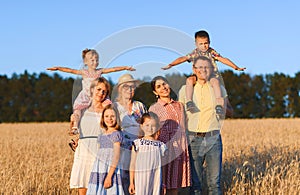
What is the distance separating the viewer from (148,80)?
19.1 feet

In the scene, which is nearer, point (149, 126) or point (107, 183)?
point (107, 183)

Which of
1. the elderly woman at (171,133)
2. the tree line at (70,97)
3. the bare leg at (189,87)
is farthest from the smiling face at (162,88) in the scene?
the tree line at (70,97)

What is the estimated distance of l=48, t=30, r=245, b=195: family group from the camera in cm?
535

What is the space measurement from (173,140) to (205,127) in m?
0.45

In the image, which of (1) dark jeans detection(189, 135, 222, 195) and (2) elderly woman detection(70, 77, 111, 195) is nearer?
(2) elderly woman detection(70, 77, 111, 195)

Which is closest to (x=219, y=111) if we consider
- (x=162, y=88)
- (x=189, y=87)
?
(x=189, y=87)

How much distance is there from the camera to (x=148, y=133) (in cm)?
543

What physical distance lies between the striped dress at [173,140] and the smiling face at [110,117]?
0.56m

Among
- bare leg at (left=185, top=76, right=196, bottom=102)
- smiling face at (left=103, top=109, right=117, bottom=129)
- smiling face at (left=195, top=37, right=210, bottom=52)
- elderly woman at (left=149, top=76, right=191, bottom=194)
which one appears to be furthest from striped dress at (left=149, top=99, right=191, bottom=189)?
smiling face at (left=195, top=37, right=210, bottom=52)

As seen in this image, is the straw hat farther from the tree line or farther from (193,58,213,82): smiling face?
the tree line

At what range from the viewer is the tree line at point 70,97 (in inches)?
1727

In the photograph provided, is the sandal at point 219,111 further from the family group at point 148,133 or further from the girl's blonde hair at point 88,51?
the girl's blonde hair at point 88,51

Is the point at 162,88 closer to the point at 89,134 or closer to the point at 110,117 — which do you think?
the point at 110,117

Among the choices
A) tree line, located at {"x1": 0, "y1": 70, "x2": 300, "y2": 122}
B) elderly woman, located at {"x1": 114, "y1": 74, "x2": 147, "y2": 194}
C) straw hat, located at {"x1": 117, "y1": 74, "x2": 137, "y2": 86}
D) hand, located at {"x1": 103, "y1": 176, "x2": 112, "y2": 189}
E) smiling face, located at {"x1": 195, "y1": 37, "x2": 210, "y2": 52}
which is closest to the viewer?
hand, located at {"x1": 103, "y1": 176, "x2": 112, "y2": 189}
